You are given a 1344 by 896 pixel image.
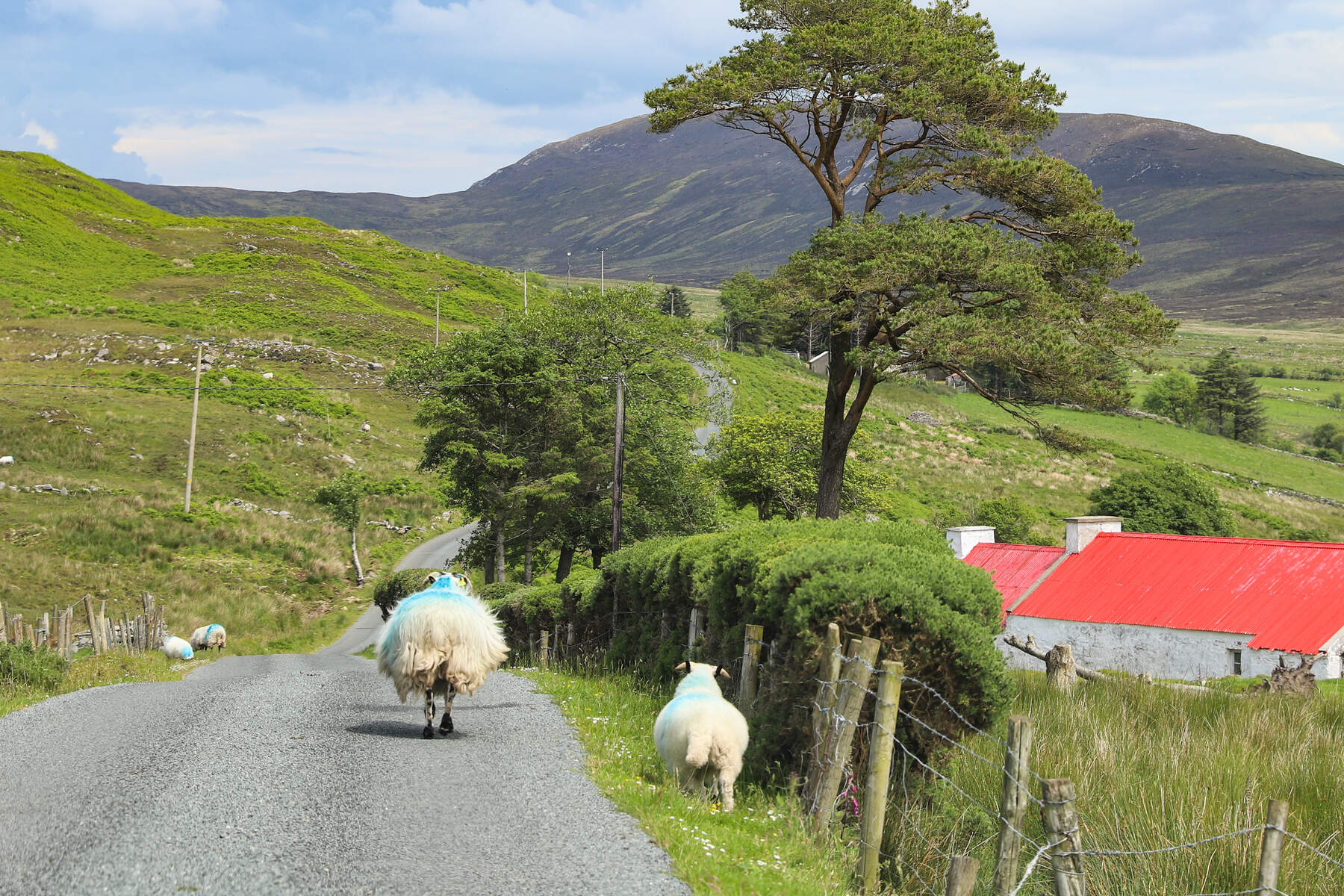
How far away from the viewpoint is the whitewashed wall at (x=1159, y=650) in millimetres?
33750

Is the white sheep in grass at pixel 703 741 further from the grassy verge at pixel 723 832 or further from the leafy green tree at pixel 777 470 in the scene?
the leafy green tree at pixel 777 470

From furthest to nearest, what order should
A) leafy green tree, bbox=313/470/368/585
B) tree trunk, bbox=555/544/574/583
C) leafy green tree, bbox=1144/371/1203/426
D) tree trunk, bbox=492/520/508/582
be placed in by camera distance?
leafy green tree, bbox=1144/371/1203/426, leafy green tree, bbox=313/470/368/585, tree trunk, bbox=555/544/574/583, tree trunk, bbox=492/520/508/582

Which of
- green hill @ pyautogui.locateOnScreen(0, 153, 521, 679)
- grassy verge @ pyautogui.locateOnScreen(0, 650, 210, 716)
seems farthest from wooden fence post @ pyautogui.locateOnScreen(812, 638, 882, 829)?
green hill @ pyautogui.locateOnScreen(0, 153, 521, 679)

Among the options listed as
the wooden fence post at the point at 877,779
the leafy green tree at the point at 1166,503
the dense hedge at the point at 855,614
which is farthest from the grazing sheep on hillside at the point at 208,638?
the leafy green tree at the point at 1166,503

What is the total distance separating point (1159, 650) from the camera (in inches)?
1458

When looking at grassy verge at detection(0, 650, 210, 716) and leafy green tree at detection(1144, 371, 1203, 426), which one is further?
leafy green tree at detection(1144, 371, 1203, 426)

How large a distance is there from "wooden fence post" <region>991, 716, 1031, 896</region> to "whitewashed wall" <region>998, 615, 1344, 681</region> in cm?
2741

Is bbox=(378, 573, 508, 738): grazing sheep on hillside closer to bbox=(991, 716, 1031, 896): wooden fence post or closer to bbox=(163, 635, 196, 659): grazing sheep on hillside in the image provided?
bbox=(991, 716, 1031, 896): wooden fence post

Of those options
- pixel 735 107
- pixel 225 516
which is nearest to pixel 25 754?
pixel 735 107

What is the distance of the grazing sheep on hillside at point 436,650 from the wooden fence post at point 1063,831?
7.37 metres

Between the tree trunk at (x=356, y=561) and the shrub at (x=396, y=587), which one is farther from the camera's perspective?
the tree trunk at (x=356, y=561)

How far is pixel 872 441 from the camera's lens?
8656cm

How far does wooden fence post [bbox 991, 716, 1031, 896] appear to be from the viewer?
5988 millimetres

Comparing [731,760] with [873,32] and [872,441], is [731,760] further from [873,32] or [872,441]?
[872,441]
